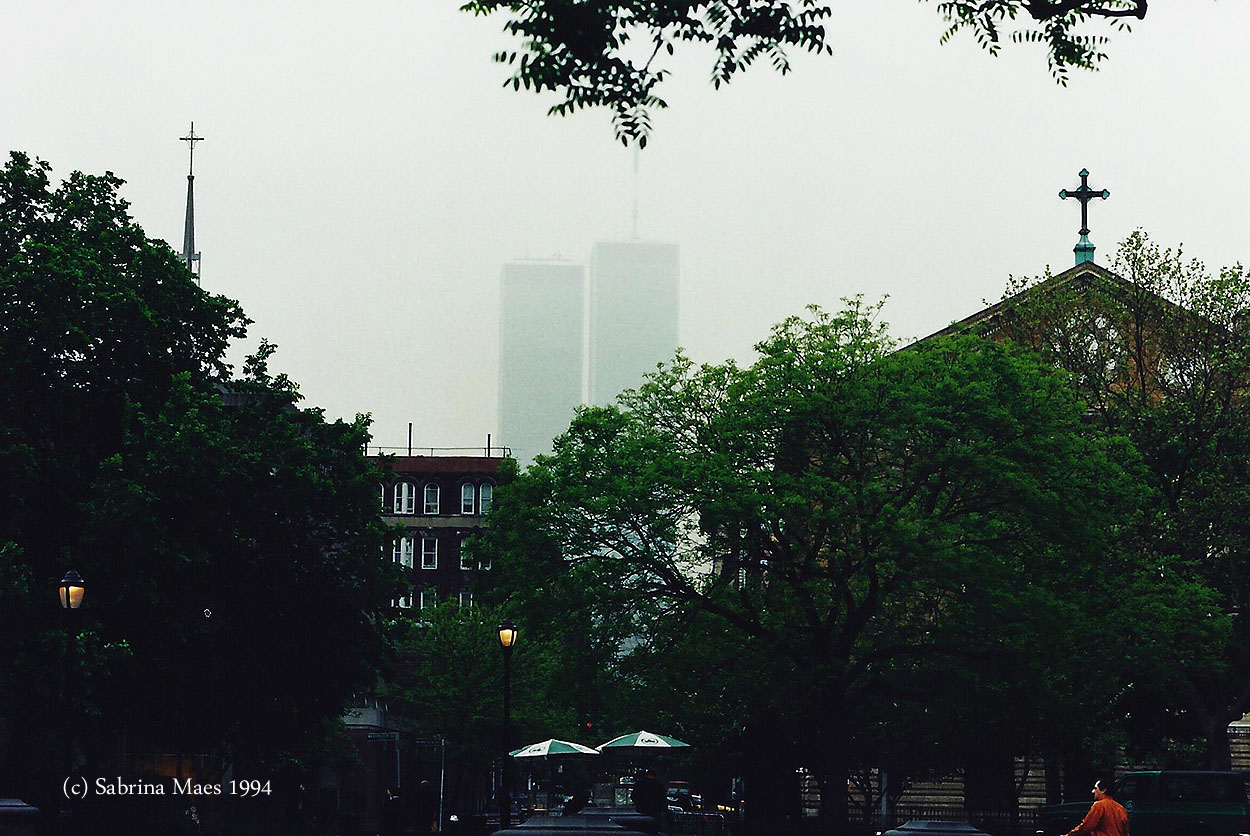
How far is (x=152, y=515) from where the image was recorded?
39.6 meters

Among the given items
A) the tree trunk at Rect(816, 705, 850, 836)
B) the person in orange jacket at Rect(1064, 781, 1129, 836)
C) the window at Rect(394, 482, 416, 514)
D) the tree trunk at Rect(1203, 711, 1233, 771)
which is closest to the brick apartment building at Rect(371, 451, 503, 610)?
the window at Rect(394, 482, 416, 514)

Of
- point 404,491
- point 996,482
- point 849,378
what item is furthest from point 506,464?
point 404,491

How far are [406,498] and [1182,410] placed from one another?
95450 mm

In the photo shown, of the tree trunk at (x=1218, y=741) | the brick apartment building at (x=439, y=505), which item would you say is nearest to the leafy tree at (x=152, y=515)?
the tree trunk at (x=1218, y=741)

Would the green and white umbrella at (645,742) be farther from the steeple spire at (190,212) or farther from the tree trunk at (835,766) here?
the steeple spire at (190,212)

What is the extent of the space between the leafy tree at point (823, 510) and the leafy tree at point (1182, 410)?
2.76 meters

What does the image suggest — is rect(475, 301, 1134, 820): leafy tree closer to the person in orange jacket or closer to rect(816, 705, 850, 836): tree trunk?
rect(816, 705, 850, 836): tree trunk

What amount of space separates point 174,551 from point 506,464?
11.1m

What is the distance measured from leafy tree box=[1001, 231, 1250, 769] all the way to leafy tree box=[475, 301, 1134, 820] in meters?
2.76

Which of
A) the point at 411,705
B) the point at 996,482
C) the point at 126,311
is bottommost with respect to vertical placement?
the point at 411,705

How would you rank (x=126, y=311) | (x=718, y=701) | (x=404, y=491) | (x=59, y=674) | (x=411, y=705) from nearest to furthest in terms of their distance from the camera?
1. (x=59, y=674)
2. (x=126, y=311)
3. (x=718, y=701)
4. (x=411, y=705)
5. (x=404, y=491)

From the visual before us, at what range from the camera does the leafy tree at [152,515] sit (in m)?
39.6

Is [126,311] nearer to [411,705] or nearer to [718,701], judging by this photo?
[718,701]

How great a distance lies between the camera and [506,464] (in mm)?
48844
